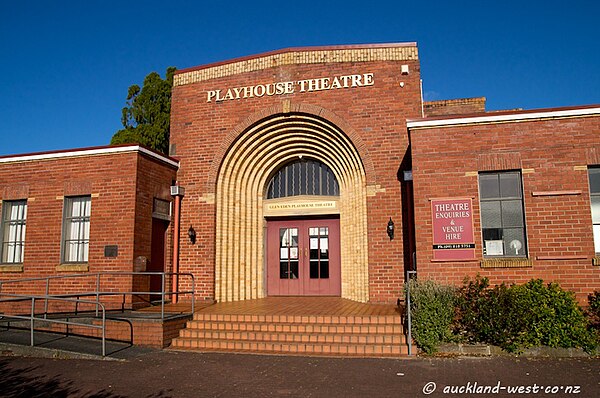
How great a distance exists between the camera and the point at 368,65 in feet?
39.4

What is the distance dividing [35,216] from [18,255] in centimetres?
120

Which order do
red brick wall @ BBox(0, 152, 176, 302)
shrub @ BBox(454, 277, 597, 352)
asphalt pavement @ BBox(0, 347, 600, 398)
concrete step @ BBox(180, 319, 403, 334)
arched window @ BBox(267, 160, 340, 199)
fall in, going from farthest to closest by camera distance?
arched window @ BBox(267, 160, 340, 199), red brick wall @ BBox(0, 152, 176, 302), concrete step @ BBox(180, 319, 403, 334), shrub @ BBox(454, 277, 597, 352), asphalt pavement @ BBox(0, 347, 600, 398)

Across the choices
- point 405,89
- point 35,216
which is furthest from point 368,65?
point 35,216

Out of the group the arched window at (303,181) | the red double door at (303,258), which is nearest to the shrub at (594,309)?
the red double door at (303,258)

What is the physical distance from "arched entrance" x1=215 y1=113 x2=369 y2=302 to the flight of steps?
2960mm

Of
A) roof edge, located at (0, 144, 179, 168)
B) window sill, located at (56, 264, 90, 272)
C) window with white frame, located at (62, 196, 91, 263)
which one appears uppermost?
roof edge, located at (0, 144, 179, 168)

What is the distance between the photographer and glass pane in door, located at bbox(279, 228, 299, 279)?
13305 mm

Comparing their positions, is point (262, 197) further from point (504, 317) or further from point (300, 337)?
point (504, 317)

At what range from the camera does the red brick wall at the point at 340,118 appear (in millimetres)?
11297

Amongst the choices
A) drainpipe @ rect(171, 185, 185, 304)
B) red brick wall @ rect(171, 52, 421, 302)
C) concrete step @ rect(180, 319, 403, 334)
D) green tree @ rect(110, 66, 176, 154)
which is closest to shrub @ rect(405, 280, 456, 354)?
concrete step @ rect(180, 319, 403, 334)

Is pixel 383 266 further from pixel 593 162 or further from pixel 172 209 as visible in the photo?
pixel 172 209

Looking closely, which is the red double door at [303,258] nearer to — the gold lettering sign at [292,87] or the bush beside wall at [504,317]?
the gold lettering sign at [292,87]

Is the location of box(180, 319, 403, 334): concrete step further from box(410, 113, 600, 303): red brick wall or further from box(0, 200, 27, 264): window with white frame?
box(0, 200, 27, 264): window with white frame

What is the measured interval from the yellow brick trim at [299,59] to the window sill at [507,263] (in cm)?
554
